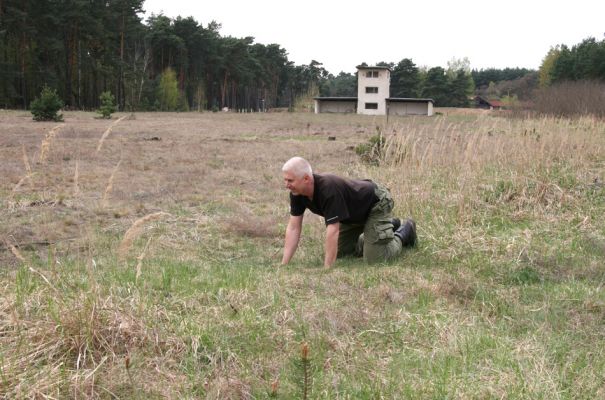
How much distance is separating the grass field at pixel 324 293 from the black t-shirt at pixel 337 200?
0.50 meters

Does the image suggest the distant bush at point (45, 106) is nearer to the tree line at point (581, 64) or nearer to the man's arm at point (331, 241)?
the man's arm at point (331, 241)

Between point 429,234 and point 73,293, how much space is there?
3.98 metres

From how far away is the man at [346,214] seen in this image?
4.65m

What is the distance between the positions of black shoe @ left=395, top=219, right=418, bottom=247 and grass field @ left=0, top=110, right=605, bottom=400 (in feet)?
0.48

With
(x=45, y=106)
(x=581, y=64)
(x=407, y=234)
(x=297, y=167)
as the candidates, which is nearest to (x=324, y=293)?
(x=297, y=167)

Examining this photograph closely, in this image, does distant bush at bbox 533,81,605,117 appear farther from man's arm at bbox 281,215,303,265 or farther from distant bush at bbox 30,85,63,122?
distant bush at bbox 30,85,63,122

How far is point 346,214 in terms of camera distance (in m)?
4.73

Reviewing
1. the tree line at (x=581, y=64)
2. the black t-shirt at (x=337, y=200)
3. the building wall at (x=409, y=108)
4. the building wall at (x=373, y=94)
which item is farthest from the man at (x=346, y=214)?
the building wall at (x=373, y=94)

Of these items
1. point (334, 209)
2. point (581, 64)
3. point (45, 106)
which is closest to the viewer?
point (334, 209)

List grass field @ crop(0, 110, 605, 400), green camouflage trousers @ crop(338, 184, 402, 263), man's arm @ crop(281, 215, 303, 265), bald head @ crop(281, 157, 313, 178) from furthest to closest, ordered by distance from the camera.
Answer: green camouflage trousers @ crop(338, 184, 402, 263) < man's arm @ crop(281, 215, 303, 265) < bald head @ crop(281, 157, 313, 178) < grass field @ crop(0, 110, 605, 400)

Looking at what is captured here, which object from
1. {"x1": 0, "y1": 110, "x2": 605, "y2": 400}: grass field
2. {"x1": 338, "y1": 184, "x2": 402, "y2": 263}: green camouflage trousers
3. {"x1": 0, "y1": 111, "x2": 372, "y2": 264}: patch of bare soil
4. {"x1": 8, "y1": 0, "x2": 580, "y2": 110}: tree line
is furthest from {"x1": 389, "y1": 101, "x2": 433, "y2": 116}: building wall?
{"x1": 338, "y1": 184, "x2": 402, "y2": 263}: green camouflage trousers

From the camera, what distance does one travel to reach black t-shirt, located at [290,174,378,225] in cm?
471

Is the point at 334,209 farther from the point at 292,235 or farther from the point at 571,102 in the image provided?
the point at 571,102

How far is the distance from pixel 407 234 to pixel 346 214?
1.12 meters
